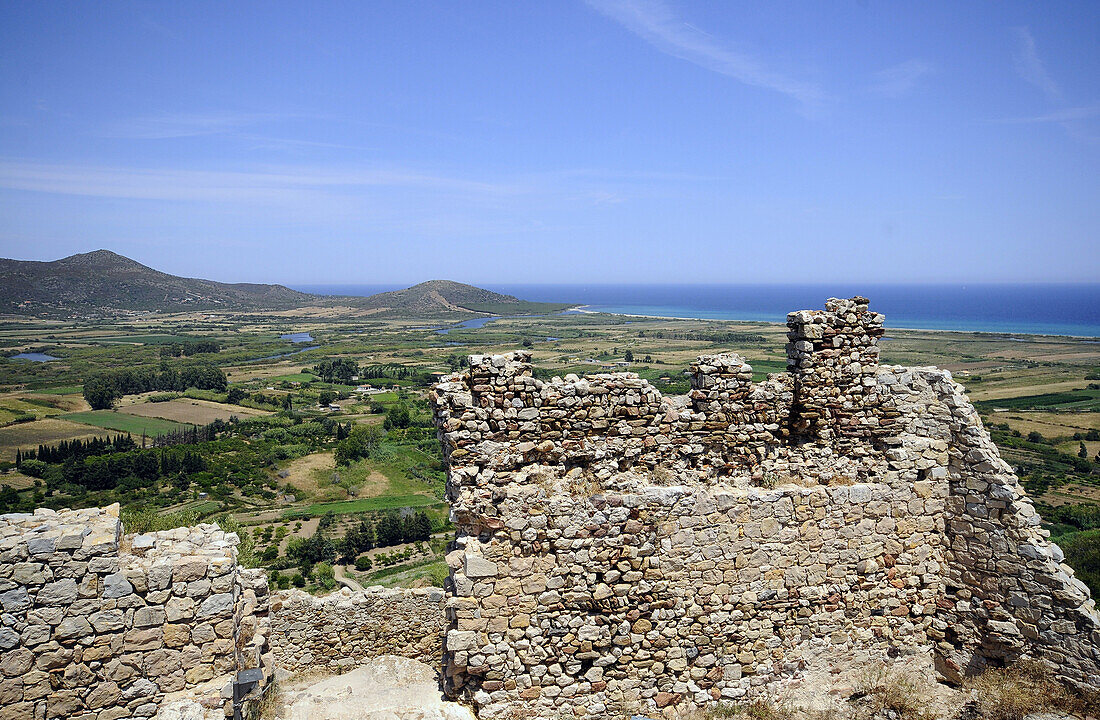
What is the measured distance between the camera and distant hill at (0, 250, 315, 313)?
5684 inches

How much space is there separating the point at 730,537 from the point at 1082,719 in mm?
4097

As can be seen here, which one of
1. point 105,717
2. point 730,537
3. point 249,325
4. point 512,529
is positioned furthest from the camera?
point 249,325

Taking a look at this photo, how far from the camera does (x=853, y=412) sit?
23.1 feet

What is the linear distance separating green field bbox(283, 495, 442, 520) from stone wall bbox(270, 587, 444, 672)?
36.5 metres

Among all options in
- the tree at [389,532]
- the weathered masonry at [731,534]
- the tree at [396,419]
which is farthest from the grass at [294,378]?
the weathered masonry at [731,534]

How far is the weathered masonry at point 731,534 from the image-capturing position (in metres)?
6.01

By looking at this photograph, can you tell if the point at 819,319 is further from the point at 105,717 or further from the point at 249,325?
the point at 249,325

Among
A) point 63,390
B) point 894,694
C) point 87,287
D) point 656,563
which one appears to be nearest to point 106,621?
point 656,563

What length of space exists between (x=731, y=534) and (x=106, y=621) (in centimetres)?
584

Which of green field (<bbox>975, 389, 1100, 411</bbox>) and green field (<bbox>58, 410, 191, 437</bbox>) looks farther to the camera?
green field (<bbox>58, 410, 191, 437</bbox>)

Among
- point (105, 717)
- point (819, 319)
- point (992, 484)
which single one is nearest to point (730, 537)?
point (819, 319)

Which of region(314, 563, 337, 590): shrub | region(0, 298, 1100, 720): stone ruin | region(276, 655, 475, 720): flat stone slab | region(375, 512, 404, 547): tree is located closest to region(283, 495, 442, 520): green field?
region(375, 512, 404, 547): tree

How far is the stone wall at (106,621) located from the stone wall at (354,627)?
3.21m

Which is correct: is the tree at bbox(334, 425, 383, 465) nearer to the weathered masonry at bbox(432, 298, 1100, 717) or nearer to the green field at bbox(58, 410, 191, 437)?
the green field at bbox(58, 410, 191, 437)
